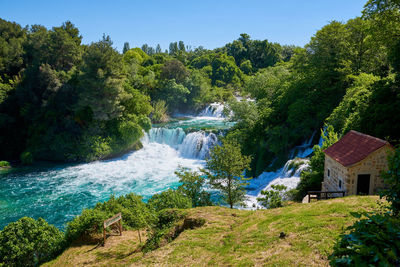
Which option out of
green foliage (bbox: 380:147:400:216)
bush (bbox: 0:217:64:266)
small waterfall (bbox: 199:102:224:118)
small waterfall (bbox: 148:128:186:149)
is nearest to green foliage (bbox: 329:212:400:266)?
green foliage (bbox: 380:147:400:216)

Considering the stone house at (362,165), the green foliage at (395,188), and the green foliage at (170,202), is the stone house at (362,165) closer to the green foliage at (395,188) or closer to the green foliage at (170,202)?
the green foliage at (395,188)

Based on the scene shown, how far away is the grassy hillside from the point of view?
629 centimetres

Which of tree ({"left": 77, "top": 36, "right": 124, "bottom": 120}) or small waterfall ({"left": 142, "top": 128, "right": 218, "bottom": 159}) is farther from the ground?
tree ({"left": 77, "top": 36, "right": 124, "bottom": 120})

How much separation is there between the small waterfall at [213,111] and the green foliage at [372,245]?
1606 inches

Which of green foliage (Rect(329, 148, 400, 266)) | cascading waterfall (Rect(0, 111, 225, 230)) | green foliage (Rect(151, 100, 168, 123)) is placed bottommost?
cascading waterfall (Rect(0, 111, 225, 230))

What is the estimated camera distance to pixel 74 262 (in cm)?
1051

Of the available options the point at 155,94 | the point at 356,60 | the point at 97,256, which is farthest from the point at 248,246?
the point at 155,94

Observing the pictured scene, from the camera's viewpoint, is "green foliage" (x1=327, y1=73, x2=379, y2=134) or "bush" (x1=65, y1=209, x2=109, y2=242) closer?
"bush" (x1=65, y1=209, x2=109, y2=242)

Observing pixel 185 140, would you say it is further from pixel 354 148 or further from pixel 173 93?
pixel 354 148

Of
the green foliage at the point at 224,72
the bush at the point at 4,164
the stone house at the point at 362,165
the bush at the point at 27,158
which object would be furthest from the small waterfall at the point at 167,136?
the green foliage at the point at 224,72

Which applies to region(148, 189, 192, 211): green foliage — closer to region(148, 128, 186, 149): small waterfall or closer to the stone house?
the stone house

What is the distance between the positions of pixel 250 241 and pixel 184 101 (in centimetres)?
4193

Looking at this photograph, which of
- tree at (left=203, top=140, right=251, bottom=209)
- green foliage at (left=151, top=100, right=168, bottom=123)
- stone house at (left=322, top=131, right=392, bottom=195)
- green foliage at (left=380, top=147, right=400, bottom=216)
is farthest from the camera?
green foliage at (left=151, top=100, right=168, bottom=123)

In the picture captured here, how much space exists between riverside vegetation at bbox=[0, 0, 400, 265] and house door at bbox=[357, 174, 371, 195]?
7.51 feet
